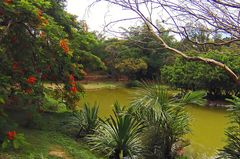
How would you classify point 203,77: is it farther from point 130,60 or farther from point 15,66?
point 15,66

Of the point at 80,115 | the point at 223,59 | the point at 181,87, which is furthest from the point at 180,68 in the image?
the point at 80,115

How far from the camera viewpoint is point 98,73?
3167cm

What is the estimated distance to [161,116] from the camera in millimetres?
6246

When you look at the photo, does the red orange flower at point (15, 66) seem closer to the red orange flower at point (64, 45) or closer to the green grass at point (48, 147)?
the red orange flower at point (64, 45)

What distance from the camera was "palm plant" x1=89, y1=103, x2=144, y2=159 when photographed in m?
6.55

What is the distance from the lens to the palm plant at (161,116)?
6359mm

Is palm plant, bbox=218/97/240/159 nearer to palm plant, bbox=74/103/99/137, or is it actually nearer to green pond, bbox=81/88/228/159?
green pond, bbox=81/88/228/159

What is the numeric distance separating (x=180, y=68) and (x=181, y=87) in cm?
131

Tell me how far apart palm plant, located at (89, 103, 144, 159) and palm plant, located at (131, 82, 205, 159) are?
170mm

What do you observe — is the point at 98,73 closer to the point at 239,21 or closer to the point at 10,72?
the point at 10,72

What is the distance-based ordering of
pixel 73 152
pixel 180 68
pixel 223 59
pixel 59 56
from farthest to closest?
pixel 180 68
pixel 223 59
pixel 59 56
pixel 73 152

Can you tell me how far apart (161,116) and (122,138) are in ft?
2.93

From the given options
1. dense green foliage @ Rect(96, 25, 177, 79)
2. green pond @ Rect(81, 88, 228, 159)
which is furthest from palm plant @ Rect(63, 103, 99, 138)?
dense green foliage @ Rect(96, 25, 177, 79)

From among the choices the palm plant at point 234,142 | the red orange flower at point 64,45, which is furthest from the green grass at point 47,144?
the palm plant at point 234,142
